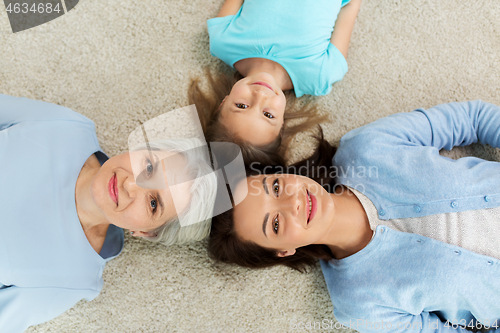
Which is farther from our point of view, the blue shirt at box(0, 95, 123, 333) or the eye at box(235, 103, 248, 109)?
the eye at box(235, 103, 248, 109)

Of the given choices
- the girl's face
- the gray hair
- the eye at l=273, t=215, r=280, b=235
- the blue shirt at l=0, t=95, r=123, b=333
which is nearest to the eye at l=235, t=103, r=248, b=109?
the girl's face

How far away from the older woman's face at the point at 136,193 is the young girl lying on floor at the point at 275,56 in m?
0.28

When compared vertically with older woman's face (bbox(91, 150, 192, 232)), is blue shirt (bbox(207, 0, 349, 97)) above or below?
above

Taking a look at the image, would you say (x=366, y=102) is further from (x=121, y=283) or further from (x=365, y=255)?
(x=121, y=283)

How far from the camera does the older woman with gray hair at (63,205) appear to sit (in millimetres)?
869

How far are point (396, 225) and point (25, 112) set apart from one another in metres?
1.22

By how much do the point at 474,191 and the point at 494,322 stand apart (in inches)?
17.2

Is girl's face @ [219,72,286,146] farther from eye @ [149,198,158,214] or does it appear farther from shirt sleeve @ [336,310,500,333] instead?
shirt sleeve @ [336,310,500,333]

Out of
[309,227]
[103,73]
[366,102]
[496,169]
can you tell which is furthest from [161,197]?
[496,169]

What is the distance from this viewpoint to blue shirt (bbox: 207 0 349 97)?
1.17 m

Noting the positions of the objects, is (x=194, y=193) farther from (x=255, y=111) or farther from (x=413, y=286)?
(x=413, y=286)

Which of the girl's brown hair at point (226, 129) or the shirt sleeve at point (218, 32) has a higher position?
the shirt sleeve at point (218, 32)
